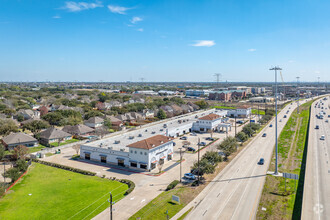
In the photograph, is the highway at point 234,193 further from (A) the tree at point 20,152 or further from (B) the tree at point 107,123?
(B) the tree at point 107,123

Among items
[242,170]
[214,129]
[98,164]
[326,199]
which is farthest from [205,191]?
[214,129]

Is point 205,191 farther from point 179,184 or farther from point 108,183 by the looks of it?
point 108,183

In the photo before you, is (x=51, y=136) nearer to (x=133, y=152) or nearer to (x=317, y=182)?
(x=133, y=152)

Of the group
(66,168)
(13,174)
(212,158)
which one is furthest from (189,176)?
(13,174)

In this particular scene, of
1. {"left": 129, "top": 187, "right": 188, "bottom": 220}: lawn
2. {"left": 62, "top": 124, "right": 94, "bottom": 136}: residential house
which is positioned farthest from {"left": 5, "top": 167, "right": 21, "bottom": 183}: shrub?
{"left": 62, "top": 124, "right": 94, "bottom": 136}: residential house

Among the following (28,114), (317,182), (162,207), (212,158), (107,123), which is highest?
(28,114)

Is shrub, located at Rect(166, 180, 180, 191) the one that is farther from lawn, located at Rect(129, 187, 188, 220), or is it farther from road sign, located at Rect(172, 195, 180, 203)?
road sign, located at Rect(172, 195, 180, 203)
